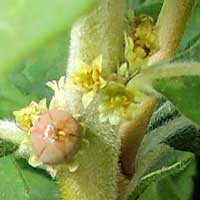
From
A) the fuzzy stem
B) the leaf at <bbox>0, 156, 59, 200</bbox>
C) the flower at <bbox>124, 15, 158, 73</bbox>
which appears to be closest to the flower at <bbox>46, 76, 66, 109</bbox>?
the fuzzy stem

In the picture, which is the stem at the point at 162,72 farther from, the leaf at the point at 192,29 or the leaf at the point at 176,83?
the leaf at the point at 192,29

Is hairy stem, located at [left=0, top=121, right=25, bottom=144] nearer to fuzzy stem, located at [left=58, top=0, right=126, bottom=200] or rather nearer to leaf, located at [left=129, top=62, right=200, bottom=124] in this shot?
fuzzy stem, located at [left=58, top=0, right=126, bottom=200]

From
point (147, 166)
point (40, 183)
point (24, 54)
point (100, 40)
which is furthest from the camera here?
point (40, 183)

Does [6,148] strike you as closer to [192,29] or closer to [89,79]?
[89,79]

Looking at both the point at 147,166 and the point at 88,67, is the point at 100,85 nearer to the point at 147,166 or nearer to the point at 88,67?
the point at 88,67

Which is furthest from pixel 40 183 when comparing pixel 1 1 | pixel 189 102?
pixel 1 1

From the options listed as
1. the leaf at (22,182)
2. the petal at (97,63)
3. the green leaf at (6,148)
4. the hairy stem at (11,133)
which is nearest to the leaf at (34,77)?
the leaf at (22,182)
